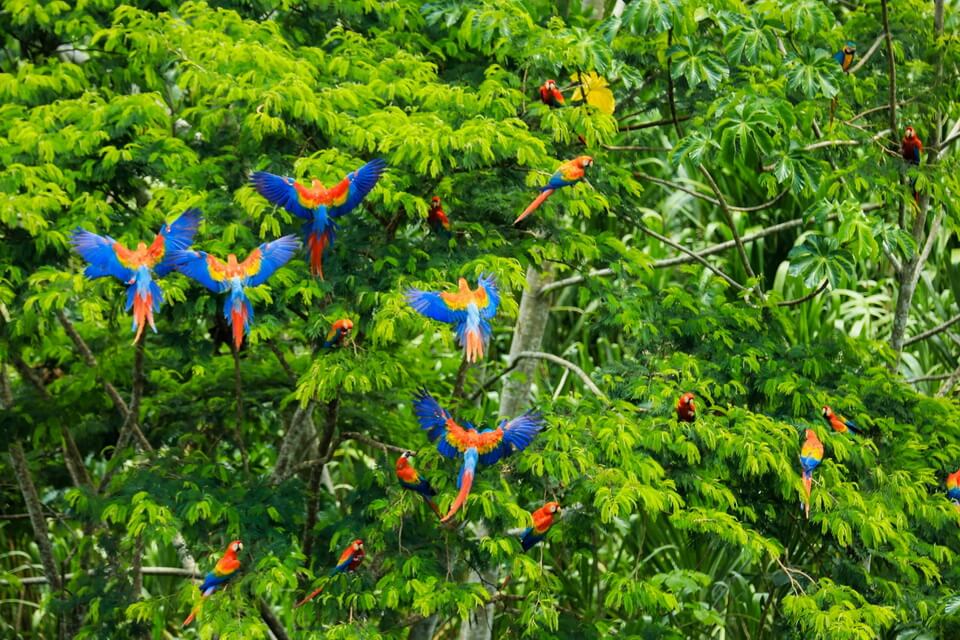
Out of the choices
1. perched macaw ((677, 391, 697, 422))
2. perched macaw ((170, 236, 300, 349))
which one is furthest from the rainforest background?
perched macaw ((170, 236, 300, 349))

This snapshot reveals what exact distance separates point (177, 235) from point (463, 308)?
977mm

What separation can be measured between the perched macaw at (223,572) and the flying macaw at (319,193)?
1153 millimetres

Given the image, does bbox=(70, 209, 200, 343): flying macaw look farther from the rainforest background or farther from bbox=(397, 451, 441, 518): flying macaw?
bbox=(397, 451, 441, 518): flying macaw

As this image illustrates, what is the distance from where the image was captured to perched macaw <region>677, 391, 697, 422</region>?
14.5 feet

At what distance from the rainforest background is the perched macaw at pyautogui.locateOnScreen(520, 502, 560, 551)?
0.04 metres

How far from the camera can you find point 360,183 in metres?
4.25

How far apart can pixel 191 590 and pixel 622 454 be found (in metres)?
1.63

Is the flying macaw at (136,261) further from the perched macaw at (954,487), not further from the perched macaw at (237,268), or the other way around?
the perched macaw at (954,487)

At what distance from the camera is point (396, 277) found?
14.5ft

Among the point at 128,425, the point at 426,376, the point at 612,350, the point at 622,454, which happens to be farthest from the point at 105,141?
the point at 612,350

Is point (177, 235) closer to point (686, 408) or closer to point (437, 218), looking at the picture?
point (437, 218)

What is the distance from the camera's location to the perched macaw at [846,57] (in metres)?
5.24

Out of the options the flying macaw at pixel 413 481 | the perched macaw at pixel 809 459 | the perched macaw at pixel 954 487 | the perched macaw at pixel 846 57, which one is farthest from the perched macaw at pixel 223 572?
the perched macaw at pixel 846 57

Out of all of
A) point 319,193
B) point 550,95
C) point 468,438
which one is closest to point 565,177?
point 550,95
